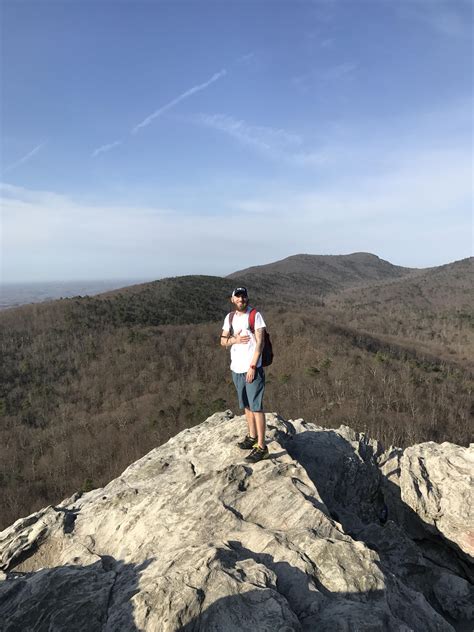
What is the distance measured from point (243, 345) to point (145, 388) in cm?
1544

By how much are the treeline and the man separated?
802 cm

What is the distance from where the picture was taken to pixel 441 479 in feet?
22.6

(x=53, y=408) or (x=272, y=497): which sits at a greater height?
(x=272, y=497)

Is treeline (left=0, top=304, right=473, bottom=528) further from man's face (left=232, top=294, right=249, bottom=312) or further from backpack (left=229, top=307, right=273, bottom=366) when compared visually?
man's face (left=232, top=294, right=249, bottom=312)

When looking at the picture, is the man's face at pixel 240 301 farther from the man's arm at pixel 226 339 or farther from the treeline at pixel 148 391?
the treeline at pixel 148 391

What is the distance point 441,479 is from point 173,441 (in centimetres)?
544

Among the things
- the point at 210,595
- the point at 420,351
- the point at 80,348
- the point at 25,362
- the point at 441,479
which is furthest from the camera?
the point at 420,351

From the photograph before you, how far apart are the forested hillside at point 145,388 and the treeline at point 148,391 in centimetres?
7

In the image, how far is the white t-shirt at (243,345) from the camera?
6.05 m

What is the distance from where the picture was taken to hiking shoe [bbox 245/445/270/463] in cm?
625

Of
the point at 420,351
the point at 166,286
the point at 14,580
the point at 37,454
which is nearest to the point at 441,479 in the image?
the point at 14,580

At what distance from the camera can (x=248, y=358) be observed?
6125mm

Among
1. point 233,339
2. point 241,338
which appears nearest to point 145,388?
point 233,339

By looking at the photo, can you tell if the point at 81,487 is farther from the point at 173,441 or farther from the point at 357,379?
the point at 357,379
